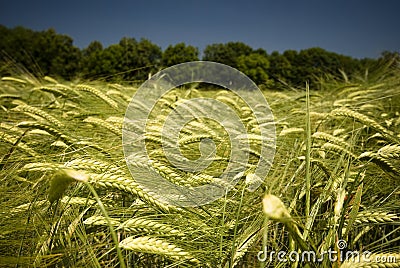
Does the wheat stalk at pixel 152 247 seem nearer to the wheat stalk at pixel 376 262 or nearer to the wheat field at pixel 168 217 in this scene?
the wheat field at pixel 168 217

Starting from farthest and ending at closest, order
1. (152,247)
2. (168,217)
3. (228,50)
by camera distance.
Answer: (228,50) → (168,217) → (152,247)

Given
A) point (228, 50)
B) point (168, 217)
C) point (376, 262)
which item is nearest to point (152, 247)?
point (168, 217)

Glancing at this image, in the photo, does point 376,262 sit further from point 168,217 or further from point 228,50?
point 228,50

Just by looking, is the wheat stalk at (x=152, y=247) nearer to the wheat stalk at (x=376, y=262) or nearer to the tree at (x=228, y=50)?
the wheat stalk at (x=376, y=262)

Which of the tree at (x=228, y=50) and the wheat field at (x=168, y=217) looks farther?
the tree at (x=228, y=50)

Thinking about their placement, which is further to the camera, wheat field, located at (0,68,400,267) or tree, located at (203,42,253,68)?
tree, located at (203,42,253,68)

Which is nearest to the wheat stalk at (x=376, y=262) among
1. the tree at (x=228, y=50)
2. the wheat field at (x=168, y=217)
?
the wheat field at (x=168, y=217)

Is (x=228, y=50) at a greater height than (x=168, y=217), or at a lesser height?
greater

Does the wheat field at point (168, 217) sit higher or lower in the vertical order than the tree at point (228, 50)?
lower

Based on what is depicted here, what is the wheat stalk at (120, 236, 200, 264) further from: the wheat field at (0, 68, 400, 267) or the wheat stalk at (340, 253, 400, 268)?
the wheat stalk at (340, 253, 400, 268)

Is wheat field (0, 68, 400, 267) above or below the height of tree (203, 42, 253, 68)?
below

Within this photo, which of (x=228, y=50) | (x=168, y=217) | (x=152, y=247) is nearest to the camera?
(x=152, y=247)

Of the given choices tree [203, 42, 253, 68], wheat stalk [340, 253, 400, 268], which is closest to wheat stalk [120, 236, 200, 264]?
wheat stalk [340, 253, 400, 268]

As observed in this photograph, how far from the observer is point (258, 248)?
32.4 inches
